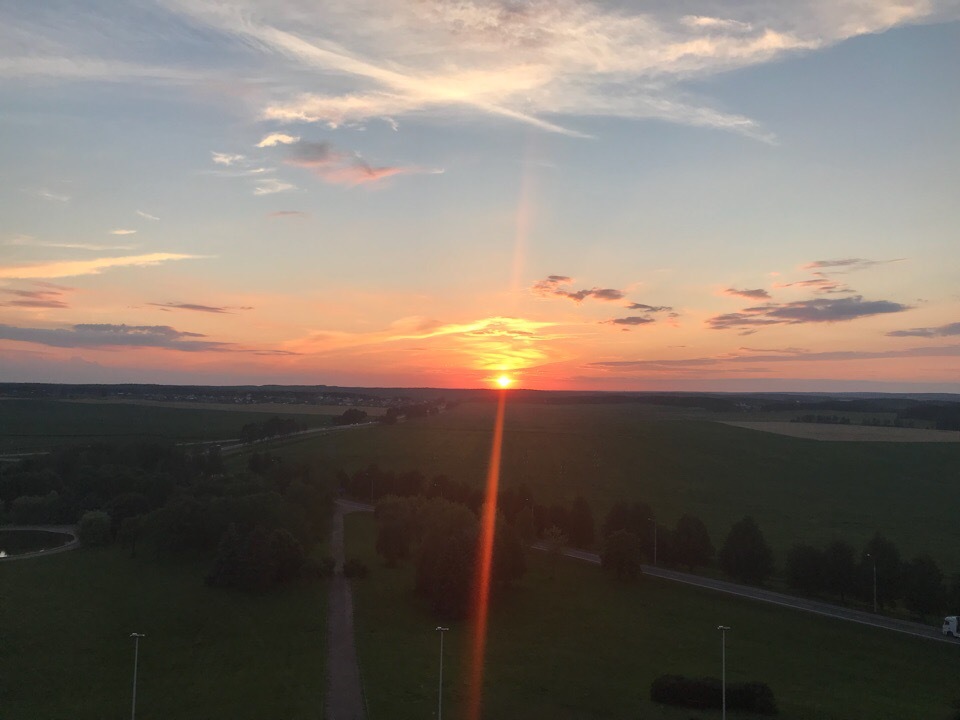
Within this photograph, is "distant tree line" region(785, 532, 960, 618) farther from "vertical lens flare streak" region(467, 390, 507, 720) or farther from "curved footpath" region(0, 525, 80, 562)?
"curved footpath" region(0, 525, 80, 562)

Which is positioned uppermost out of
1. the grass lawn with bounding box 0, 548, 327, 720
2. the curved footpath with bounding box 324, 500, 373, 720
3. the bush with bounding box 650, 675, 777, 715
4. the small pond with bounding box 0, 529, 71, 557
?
the bush with bounding box 650, 675, 777, 715

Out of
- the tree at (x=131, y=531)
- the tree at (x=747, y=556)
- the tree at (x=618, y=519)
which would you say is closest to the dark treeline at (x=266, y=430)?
the tree at (x=131, y=531)

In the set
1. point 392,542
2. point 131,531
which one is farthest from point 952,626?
point 131,531

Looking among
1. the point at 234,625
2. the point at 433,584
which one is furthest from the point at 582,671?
the point at 234,625

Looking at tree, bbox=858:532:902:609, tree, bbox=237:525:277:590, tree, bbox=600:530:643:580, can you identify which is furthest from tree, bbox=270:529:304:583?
tree, bbox=858:532:902:609

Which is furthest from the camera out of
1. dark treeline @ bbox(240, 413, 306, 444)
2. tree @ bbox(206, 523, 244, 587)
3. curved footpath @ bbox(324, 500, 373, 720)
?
dark treeline @ bbox(240, 413, 306, 444)

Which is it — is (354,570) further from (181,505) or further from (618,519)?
(618,519)
